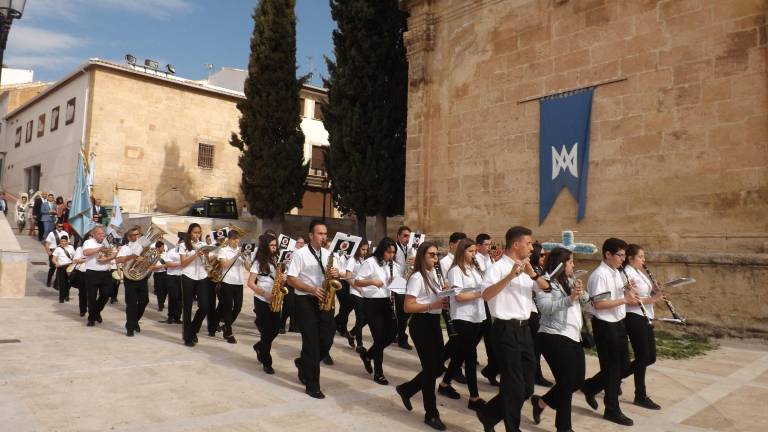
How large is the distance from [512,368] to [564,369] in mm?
574

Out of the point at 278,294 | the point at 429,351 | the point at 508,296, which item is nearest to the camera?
the point at 508,296

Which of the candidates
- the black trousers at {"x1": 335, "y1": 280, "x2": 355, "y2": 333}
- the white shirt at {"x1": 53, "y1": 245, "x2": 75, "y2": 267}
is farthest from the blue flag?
the black trousers at {"x1": 335, "y1": 280, "x2": 355, "y2": 333}

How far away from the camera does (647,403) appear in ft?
20.6

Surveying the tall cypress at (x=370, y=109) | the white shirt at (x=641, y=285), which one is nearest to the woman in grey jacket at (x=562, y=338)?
the white shirt at (x=641, y=285)

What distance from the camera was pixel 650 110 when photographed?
1168 centimetres

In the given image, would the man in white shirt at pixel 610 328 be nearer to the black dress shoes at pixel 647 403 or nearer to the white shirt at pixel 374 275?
the black dress shoes at pixel 647 403

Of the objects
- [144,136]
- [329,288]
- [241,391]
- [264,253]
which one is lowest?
[241,391]

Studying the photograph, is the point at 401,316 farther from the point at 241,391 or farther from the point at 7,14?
the point at 7,14

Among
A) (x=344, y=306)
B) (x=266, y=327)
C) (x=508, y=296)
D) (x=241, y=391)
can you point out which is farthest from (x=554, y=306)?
(x=344, y=306)

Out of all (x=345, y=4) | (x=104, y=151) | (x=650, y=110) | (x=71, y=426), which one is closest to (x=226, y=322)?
(x=71, y=426)

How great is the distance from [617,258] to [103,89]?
2775 cm

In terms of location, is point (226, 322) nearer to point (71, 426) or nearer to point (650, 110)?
point (71, 426)

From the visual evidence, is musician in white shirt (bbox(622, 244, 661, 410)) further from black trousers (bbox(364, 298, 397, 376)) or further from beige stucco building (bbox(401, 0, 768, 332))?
beige stucco building (bbox(401, 0, 768, 332))

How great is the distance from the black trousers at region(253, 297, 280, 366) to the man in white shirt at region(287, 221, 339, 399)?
91 cm
